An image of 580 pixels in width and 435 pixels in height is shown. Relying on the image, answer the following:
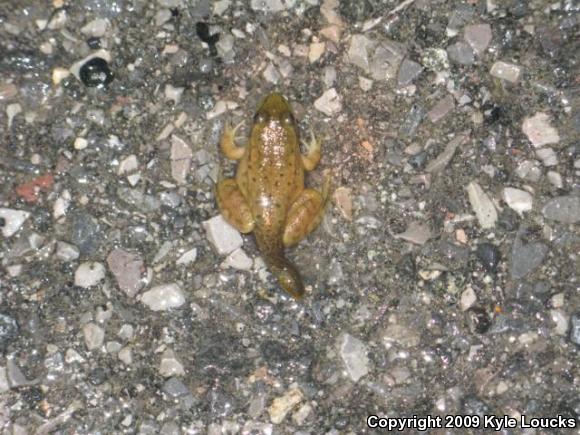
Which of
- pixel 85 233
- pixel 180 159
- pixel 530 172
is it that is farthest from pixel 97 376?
pixel 530 172

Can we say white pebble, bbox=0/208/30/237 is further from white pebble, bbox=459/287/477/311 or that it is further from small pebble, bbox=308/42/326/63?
white pebble, bbox=459/287/477/311

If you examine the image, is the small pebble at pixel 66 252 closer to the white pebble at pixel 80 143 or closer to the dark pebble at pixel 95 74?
the white pebble at pixel 80 143

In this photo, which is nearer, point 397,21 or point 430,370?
point 430,370

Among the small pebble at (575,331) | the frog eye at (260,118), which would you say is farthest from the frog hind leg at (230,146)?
the small pebble at (575,331)

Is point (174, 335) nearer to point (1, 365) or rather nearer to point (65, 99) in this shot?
point (1, 365)

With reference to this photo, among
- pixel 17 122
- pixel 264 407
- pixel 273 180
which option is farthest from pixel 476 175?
pixel 17 122

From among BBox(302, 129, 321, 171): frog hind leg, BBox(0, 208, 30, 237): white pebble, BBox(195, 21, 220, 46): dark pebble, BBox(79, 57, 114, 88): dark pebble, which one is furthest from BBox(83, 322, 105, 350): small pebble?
BBox(195, 21, 220, 46): dark pebble

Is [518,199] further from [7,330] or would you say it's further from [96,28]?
[7,330]
